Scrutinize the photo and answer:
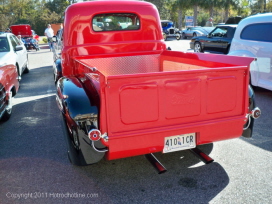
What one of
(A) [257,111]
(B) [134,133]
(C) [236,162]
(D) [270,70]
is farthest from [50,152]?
(D) [270,70]

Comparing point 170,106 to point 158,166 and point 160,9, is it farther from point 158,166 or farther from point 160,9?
point 160,9

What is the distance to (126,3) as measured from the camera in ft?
16.5

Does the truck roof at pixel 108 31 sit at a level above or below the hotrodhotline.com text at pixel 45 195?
above

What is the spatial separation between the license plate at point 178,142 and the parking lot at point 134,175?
44cm

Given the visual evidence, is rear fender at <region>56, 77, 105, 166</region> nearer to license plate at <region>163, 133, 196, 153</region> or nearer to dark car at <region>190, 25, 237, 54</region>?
license plate at <region>163, 133, 196, 153</region>

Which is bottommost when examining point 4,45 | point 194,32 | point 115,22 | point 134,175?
point 134,175

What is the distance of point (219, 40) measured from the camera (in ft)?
35.6

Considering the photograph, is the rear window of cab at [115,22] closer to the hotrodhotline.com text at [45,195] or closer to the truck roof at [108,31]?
the truck roof at [108,31]

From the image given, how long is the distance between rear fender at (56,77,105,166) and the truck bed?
0.20m

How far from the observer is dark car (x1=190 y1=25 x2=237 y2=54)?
10523mm

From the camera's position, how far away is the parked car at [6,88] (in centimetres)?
488

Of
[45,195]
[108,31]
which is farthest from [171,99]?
[108,31]

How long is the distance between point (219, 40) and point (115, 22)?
686 cm

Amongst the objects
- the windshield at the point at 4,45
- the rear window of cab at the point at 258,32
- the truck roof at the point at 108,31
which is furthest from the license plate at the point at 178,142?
the windshield at the point at 4,45
